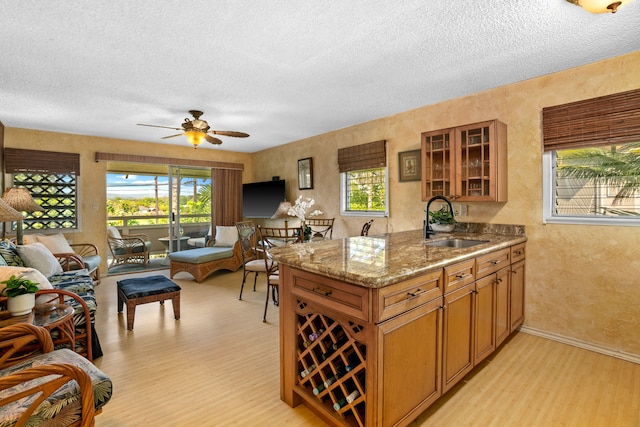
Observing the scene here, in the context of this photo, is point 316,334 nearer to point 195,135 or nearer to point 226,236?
point 195,135

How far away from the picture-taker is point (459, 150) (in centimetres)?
301

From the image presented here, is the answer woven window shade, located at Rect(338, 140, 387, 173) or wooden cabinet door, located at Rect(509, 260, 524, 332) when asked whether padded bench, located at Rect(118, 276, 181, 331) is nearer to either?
woven window shade, located at Rect(338, 140, 387, 173)

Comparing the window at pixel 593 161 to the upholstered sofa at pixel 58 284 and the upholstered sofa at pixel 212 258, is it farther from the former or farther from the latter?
the upholstered sofa at pixel 212 258

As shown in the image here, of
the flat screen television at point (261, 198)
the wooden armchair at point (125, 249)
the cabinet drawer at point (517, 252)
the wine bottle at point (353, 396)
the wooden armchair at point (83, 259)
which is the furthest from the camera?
the flat screen television at point (261, 198)

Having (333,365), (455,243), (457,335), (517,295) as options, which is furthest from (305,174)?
(333,365)

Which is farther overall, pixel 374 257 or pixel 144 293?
pixel 144 293

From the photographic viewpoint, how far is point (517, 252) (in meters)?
2.77

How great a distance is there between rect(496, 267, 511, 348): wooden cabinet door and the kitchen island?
0.19 metres

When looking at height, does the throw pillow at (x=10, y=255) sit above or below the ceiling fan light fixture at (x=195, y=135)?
below

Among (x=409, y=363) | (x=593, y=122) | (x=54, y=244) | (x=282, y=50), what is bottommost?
(x=409, y=363)

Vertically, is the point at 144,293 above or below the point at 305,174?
below

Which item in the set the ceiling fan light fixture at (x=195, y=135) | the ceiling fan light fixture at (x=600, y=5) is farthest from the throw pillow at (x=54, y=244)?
the ceiling fan light fixture at (x=600, y=5)

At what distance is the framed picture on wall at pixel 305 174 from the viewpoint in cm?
536

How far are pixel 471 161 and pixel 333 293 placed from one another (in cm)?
222
